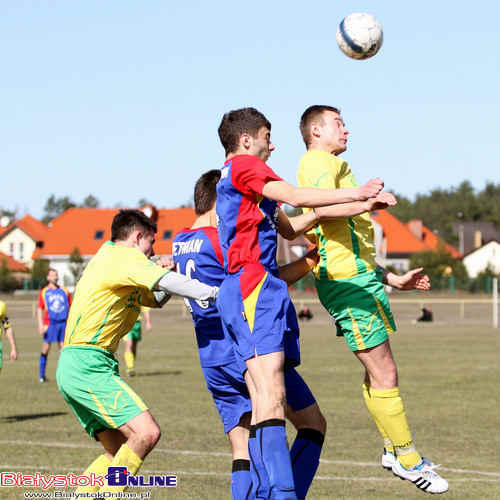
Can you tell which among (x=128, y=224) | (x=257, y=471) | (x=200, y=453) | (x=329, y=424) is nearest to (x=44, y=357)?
(x=329, y=424)

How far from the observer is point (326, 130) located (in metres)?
6.91

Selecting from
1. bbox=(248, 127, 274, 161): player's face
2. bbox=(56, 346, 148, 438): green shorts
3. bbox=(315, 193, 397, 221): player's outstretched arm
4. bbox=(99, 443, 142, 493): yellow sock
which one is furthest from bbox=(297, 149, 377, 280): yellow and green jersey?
bbox=(99, 443, 142, 493): yellow sock

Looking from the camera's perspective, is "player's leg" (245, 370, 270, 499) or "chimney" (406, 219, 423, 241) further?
"chimney" (406, 219, 423, 241)

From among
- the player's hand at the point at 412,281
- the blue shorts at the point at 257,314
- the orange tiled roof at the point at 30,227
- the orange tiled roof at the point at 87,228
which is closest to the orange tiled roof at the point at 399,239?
the orange tiled roof at the point at 87,228

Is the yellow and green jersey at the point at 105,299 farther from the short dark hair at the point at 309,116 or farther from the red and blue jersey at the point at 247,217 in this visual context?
the short dark hair at the point at 309,116

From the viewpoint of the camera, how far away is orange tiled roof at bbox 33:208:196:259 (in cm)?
9644

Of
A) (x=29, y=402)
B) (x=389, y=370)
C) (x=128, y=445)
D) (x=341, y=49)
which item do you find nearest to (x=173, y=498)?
(x=128, y=445)

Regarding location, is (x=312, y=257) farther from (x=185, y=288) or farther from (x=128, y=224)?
(x=128, y=224)

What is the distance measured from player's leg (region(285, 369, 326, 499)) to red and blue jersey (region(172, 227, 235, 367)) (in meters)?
0.51

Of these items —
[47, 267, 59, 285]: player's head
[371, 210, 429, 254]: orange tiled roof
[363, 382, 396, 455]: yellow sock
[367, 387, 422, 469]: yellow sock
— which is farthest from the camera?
[371, 210, 429, 254]: orange tiled roof

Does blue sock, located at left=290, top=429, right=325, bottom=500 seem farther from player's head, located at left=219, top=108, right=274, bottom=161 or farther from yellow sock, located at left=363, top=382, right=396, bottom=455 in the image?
player's head, located at left=219, top=108, right=274, bottom=161

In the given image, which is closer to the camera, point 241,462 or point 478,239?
point 241,462

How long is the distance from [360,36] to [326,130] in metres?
1.12

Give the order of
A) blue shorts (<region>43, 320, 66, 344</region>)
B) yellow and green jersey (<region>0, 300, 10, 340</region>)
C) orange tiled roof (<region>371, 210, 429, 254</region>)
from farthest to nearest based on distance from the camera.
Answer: orange tiled roof (<region>371, 210, 429, 254</region>)
blue shorts (<region>43, 320, 66, 344</region>)
yellow and green jersey (<region>0, 300, 10, 340</region>)
